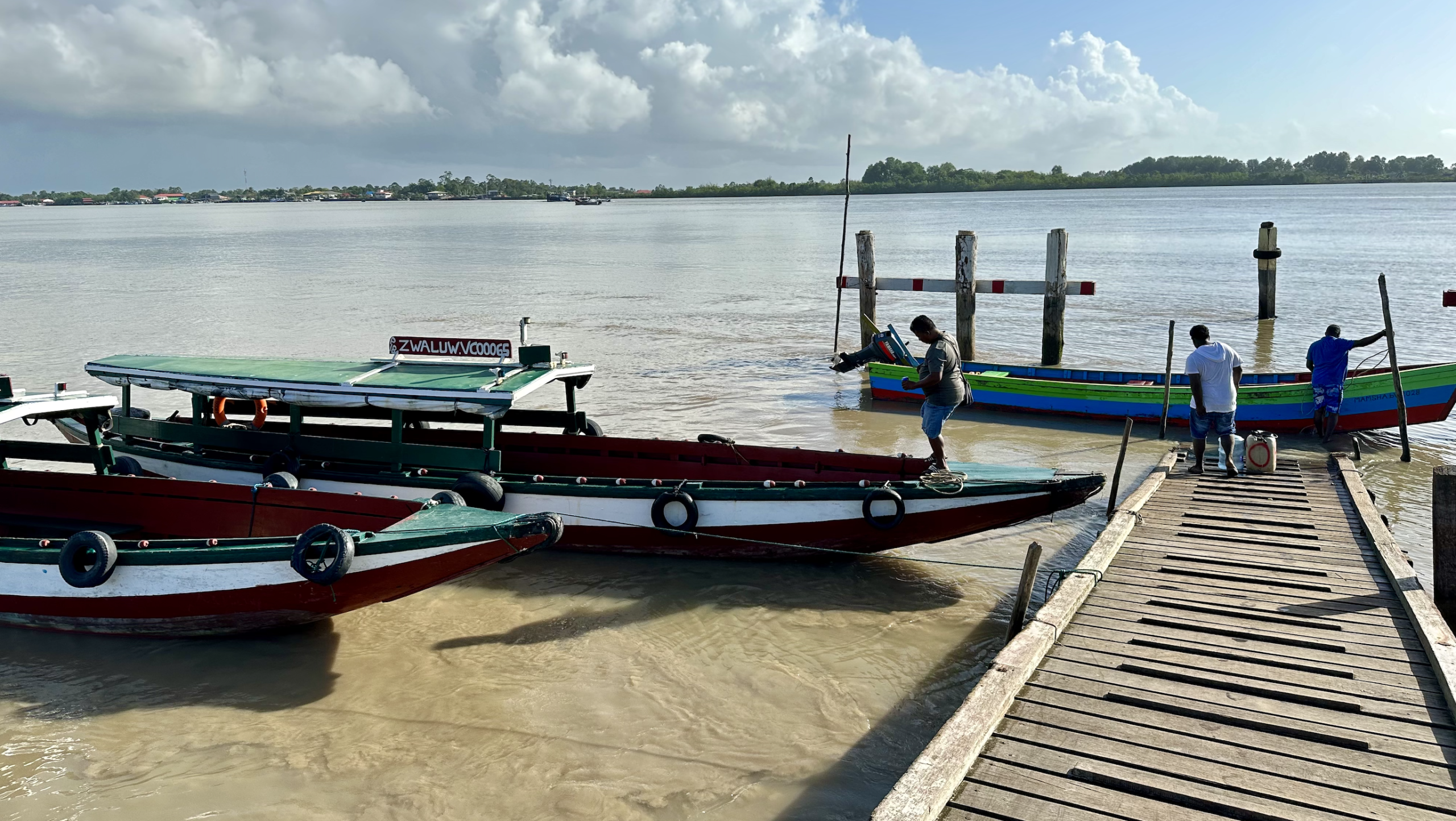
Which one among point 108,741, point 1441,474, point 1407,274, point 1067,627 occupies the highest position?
point 1407,274

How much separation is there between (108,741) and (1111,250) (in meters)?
59.8

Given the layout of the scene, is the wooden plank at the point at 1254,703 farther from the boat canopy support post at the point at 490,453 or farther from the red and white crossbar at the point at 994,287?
the red and white crossbar at the point at 994,287

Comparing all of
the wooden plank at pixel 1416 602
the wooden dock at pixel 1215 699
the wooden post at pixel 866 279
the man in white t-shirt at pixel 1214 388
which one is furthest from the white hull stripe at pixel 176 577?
the wooden post at pixel 866 279

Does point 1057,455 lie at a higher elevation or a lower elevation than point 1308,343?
lower

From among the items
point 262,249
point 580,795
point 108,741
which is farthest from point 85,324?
point 262,249

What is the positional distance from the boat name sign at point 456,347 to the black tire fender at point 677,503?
225 cm

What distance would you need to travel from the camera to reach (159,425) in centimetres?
1105

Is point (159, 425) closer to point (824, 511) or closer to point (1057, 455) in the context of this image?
point (824, 511)

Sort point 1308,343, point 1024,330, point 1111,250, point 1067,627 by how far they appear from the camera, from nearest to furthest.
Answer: point 1067,627 < point 1308,343 < point 1024,330 < point 1111,250

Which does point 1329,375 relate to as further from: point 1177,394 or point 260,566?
point 260,566

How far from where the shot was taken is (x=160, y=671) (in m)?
7.95

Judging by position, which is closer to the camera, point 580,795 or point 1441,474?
point 580,795

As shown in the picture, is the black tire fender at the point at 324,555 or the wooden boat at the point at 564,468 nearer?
the black tire fender at the point at 324,555

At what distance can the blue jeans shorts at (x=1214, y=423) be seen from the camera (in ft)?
33.5
